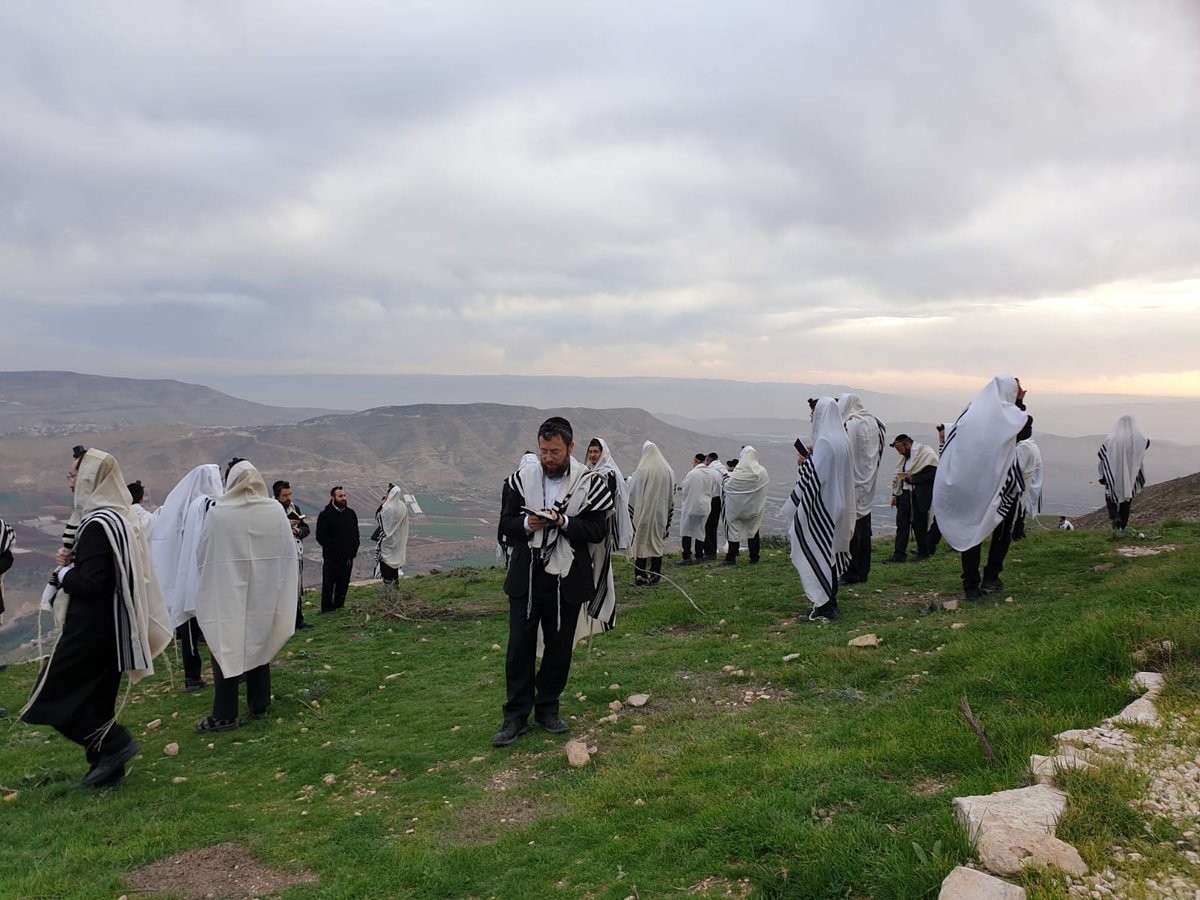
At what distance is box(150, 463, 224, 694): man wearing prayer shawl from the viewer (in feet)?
26.0

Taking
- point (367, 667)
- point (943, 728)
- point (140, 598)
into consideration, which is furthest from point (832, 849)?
point (367, 667)

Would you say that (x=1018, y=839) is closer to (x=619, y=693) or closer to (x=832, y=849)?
(x=832, y=849)

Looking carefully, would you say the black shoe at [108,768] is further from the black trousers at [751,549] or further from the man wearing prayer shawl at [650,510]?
the black trousers at [751,549]

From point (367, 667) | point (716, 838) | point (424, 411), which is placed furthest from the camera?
point (424, 411)

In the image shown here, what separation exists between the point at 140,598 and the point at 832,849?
4830mm

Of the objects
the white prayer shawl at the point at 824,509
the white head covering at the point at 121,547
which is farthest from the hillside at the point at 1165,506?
the white head covering at the point at 121,547

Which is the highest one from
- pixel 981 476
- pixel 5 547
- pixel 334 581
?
pixel 981 476

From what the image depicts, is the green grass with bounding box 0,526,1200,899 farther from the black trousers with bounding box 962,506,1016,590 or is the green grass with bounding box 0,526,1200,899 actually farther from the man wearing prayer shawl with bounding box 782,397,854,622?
the man wearing prayer shawl with bounding box 782,397,854,622

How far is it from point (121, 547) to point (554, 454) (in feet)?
10.1

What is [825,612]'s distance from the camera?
812 centimetres

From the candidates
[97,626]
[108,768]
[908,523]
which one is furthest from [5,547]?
[908,523]

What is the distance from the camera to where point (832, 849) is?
3.10 m

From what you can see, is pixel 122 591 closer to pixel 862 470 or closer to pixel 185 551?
pixel 185 551

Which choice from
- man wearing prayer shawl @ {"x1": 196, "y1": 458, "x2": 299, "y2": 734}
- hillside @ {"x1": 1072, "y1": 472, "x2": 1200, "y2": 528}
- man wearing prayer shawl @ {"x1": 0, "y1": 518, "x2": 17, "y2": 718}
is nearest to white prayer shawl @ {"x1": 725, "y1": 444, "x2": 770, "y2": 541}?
hillside @ {"x1": 1072, "y1": 472, "x2": 1200, "y2": 528}
